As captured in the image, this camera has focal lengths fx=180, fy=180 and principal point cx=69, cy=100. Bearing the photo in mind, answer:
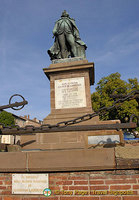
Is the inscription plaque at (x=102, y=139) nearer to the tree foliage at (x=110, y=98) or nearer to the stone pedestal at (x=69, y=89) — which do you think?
the stone pedestal at (x=69, y=89)

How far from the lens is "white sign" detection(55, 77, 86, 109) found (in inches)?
300

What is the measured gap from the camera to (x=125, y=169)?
9.33 ft

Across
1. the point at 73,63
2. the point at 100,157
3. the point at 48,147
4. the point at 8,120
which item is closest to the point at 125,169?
the point at 100,157

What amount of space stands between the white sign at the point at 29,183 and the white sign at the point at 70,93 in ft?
15.5

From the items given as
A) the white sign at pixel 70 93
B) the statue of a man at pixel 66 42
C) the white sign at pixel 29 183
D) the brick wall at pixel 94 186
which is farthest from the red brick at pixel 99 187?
the statue of a man at pixel 66 42

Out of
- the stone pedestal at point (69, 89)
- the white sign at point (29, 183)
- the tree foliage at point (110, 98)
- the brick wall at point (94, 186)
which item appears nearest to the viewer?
the brick wall at point (94, 186)

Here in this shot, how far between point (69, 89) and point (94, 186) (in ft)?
17.4

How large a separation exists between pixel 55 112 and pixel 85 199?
16.5ft

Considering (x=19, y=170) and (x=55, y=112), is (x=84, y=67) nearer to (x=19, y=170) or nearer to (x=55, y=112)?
(x=55, y=112)

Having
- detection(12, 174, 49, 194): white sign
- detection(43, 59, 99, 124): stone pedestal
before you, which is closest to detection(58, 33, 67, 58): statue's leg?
detection(43, 59, 99, 124): stone pedestal

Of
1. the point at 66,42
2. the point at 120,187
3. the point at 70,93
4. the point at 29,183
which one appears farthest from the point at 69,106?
the point at 120,187

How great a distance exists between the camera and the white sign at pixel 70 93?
7.63 m

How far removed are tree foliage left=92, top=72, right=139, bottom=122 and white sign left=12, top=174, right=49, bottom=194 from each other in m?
22.9

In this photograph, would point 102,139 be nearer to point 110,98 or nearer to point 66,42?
point 66,42
